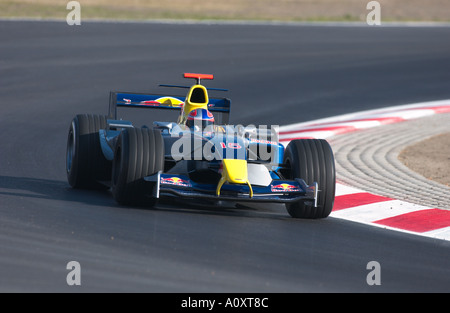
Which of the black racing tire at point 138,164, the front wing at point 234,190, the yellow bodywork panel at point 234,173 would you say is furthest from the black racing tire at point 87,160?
the yellow bodywork panel at point 234,173

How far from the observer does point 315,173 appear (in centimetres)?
876

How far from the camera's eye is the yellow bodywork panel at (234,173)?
27.2ft

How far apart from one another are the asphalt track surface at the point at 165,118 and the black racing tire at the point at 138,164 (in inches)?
7.5

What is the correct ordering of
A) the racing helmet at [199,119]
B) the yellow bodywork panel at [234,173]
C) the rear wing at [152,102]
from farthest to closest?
the rear wing at [152,102] < the racing helmet at [199,119] < the yellow bodywork panel at [234,173]

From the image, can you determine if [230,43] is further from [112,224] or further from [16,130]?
[112,224]

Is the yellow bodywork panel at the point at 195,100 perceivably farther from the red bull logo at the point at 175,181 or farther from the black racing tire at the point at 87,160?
the red bull logo at the point at 175,181

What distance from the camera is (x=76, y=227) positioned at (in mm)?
7711

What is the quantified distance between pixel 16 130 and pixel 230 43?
38.5 feet

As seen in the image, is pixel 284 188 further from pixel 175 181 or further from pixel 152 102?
pixel 152 102

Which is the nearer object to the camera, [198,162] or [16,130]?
[198,162]

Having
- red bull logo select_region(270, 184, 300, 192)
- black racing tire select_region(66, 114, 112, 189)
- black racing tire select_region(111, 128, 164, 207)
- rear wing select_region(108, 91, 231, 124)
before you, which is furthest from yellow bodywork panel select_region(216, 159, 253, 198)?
rear wing select_region(108, 91, 231, 124)

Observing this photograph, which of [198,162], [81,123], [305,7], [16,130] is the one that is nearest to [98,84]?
[16,130]

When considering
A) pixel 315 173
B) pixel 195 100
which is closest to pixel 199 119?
pixel 195 100

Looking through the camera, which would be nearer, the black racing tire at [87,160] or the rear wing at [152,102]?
the black racing tire at [87,160]
